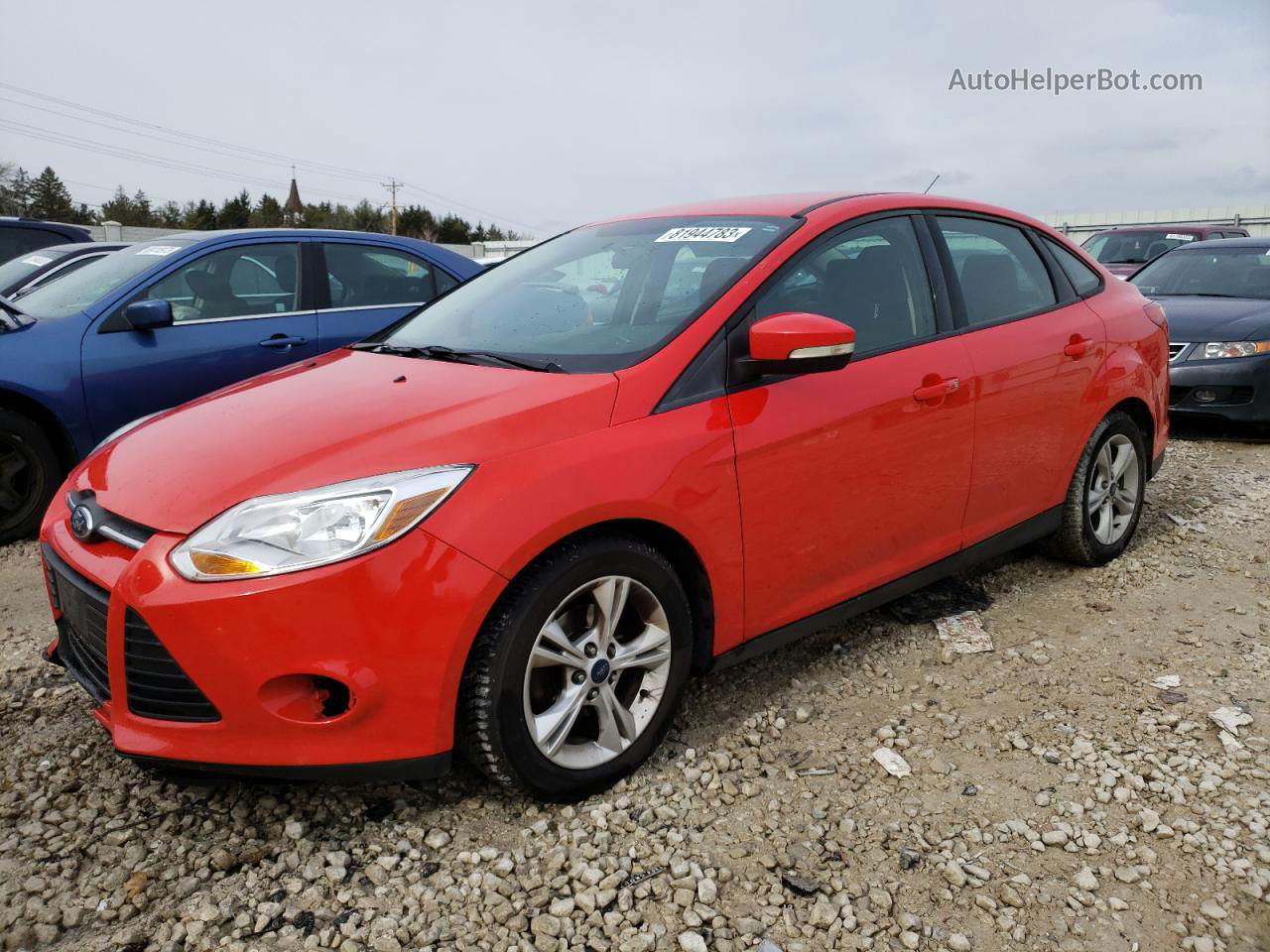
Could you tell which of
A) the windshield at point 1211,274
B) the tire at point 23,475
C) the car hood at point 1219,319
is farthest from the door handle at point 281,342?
the windshield at point 1211,274

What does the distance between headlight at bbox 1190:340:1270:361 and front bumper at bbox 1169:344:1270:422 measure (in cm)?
4

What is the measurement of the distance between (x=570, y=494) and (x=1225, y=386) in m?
6.04

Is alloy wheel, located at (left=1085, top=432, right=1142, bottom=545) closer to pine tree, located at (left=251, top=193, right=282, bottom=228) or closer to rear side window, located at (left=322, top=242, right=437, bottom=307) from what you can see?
rear side window, located at (left=322, top=242, right=437, bottom=307)

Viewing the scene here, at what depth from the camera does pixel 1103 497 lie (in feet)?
13.4

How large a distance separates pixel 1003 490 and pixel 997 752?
1.12m

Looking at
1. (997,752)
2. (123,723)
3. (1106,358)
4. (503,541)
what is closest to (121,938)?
(123,723)

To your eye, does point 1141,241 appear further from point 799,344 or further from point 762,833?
point 762,833

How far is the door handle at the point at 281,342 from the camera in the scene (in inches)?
208

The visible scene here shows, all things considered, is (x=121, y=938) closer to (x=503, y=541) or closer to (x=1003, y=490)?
(x=503, y=541)

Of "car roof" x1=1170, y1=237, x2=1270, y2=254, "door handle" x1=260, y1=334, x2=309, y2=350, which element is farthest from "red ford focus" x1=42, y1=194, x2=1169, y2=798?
"car roof" x1=1170, y1=237, x2=1270, y2=254

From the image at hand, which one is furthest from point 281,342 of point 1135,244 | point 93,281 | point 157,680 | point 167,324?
point 1135,244

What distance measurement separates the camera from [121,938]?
2051mm

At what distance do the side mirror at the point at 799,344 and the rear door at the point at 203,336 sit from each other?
346 centimetres

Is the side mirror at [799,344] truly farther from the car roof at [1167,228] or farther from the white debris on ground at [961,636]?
the car roof at [1167,228]
